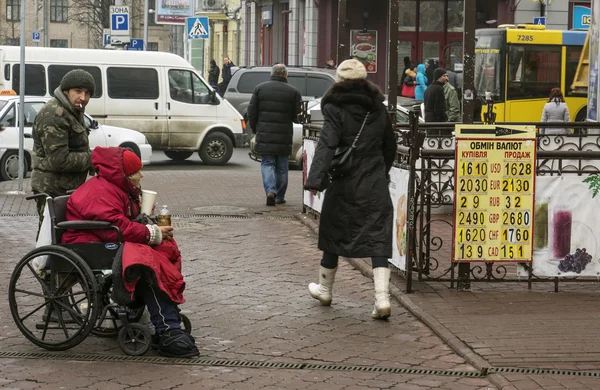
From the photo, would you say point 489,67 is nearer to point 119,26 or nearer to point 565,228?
point 119,26

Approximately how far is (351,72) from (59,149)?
2.01 meters

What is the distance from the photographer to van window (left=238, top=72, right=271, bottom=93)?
94.8 feet

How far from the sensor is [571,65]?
29.6 m

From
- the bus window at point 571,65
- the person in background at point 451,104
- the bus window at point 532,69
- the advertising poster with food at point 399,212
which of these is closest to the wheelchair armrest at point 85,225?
the advertising poster with food at point 399,212

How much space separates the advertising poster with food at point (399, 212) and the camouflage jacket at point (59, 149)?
95.8 inches

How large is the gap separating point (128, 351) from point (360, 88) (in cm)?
247

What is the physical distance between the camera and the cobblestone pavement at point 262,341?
6.83 m

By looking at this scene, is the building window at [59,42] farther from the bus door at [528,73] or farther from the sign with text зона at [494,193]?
the sign with text зона at [494,193]

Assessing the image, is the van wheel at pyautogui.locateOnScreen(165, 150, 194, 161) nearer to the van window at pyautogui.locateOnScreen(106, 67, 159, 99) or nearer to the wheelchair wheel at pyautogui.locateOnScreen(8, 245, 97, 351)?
the van window at pyautogui.locateOnScreen(106, 67, 159, 99)

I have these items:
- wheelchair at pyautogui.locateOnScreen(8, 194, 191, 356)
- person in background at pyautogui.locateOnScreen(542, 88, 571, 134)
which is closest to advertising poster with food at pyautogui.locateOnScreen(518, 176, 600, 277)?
wheelchair at pyautogui.locateOnScreen(8, 194, 191, 356)

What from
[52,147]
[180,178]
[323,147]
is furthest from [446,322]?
[180,178]

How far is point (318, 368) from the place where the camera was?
23.4ft

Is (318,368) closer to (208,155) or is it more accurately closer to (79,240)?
(79,240)

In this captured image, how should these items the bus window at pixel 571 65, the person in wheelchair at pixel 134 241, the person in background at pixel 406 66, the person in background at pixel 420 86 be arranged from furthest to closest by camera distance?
the person in background at pixel 406 66 < the person in background at pixel 420 86 < the bus window at pixel 571 65 < the person in wheelchair at pixel 134 241
